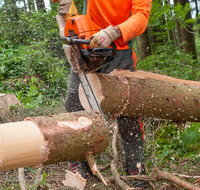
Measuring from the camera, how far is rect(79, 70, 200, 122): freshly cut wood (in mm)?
2115

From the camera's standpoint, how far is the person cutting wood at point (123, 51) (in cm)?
207

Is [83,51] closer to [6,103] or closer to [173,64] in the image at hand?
[6,103]

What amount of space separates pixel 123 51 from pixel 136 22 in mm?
618

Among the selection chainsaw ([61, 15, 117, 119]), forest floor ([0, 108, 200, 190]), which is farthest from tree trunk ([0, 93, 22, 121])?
chainsaw ([61, 15, 117, 119])

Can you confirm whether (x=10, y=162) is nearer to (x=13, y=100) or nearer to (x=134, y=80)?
(x=134, y=80)

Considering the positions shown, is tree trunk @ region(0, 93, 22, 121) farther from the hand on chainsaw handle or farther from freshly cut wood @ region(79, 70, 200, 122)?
the hand on chainsaw handle

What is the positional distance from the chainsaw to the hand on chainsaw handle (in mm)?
54

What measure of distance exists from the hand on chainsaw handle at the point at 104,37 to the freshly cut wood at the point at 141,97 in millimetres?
391

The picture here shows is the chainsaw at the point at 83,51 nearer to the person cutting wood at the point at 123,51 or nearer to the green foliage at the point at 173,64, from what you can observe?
the person cutting wood at the point at 123,51

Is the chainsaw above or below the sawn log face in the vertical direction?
above

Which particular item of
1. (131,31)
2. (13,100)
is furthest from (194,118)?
(13,100)

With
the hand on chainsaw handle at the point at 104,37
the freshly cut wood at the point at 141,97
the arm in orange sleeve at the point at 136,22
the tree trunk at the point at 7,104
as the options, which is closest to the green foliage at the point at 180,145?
the freshly cut wood at the point at 141,97

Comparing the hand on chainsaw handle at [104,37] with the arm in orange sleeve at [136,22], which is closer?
the hand on chainsaw handle at [104,37]

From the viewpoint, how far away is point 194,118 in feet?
7.86
